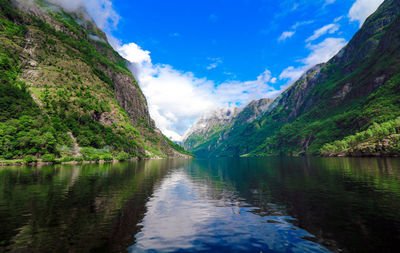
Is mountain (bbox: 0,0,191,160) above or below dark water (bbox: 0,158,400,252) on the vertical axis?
above

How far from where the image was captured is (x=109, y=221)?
18.4 meters

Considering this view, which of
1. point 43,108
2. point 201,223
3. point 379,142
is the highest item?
point 43,108

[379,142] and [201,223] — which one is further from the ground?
[379,142]

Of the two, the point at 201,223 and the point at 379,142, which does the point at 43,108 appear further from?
the point at 379,142

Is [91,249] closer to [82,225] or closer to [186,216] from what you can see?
[82,225]

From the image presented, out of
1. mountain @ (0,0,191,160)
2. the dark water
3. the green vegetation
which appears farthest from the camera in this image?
the green vegetation

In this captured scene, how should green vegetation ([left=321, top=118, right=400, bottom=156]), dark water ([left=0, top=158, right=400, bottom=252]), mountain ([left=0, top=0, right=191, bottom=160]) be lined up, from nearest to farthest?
dark water ([left=0, top=158, right=400, bottom=252])
mountain ([left=0, top=0, right=191, bottom=160])
green vegetation ([left=321, top=118, right=400, bottom=156])

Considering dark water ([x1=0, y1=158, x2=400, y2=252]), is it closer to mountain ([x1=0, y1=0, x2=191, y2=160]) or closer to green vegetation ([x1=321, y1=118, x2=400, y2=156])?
mountain ([x1=0, y1=0, x2=191, y2=160])

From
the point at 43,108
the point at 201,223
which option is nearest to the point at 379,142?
the point at 201,223

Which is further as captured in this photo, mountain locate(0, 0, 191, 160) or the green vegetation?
the green vegetation

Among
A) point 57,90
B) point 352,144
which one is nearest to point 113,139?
point 57,90

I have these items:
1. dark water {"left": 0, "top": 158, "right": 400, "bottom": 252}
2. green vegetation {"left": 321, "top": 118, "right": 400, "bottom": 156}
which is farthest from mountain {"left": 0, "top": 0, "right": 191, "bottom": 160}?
green vegetation {"left": 321, "top": 118, "right": 400, "bottom": 156}

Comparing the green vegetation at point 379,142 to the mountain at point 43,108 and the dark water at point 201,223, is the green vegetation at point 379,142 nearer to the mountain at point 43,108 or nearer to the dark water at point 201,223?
the dark water at point 201,223

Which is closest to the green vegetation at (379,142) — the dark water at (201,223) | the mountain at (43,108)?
the dark water at (201,223)
